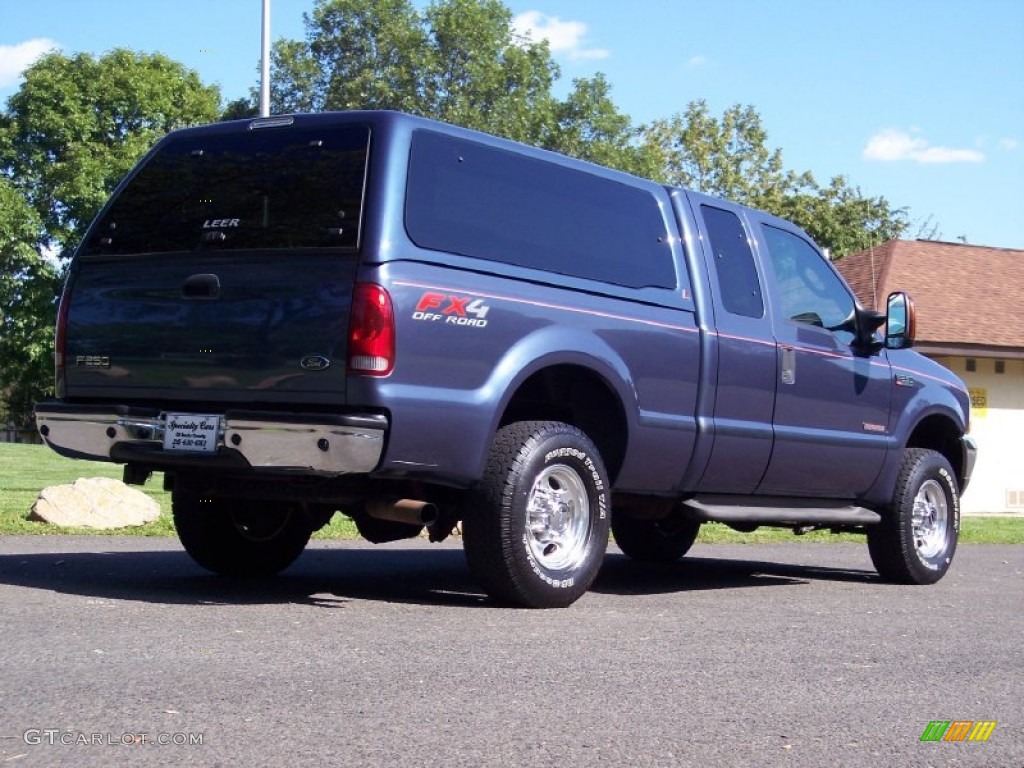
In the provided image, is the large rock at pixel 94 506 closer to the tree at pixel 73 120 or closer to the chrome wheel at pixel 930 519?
the chrome wheel at pixel 930 519

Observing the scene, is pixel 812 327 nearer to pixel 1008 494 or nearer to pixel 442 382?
pixel 442 382

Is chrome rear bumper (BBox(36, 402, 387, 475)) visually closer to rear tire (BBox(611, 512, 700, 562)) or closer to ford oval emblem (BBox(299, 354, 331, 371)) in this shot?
ford oval emblem (BBox(299, 354, 331, 371))

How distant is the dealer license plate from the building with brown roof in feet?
63.6

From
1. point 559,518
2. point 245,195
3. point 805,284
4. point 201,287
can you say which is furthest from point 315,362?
point 805,284

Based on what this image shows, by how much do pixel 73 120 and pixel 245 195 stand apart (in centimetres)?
4327

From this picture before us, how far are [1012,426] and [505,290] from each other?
21.9 m

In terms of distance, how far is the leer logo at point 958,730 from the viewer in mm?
4684

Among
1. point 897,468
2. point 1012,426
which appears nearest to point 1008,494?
point 1012,426

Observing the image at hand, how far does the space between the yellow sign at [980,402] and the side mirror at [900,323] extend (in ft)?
57.2

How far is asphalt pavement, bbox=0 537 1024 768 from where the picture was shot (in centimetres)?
419

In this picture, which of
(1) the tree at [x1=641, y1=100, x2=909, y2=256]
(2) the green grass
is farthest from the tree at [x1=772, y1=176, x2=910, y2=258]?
(2) the green grass

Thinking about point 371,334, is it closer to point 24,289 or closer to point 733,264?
point 733,264

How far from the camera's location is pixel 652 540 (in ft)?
35.1

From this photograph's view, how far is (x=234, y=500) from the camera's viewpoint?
316 inches
